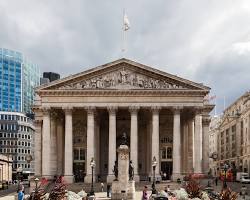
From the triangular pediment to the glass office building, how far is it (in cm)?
8462

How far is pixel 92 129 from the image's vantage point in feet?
268

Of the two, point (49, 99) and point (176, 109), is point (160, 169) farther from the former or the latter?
point (49, 99)

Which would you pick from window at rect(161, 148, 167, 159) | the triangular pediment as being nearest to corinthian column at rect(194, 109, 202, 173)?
the triangular pediment

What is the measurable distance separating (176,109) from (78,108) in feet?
49.0

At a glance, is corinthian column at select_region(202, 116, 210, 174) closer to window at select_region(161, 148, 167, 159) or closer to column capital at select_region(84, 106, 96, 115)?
window at select_region(161, 148, 167, 159)

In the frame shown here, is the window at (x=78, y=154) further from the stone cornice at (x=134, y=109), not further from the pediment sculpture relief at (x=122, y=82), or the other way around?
the stone cornice at (x=134, y=109)

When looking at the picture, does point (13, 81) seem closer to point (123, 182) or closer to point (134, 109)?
point (134, 109)

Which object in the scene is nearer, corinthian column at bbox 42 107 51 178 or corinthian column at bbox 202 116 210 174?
corinthian column at bbox 42 107 51 178

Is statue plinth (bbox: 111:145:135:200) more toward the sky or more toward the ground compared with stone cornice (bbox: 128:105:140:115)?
more toward the ground

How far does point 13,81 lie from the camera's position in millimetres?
165875

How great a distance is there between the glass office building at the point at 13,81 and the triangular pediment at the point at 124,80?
84620mm

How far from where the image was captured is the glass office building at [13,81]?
6398 inches

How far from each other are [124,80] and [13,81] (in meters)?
90.6

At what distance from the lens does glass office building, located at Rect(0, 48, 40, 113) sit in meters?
162
